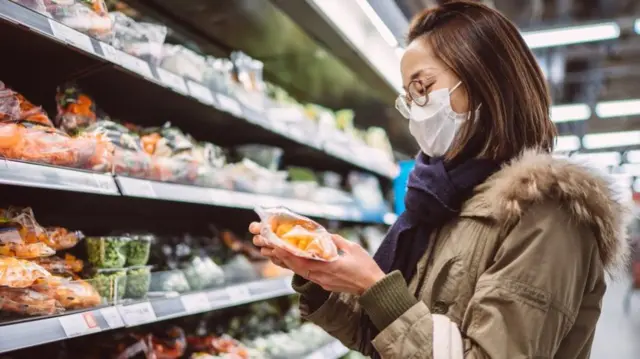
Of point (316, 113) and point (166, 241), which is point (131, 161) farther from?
point (316, 113)

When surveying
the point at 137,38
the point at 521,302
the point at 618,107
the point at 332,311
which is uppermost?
the point at 618,107

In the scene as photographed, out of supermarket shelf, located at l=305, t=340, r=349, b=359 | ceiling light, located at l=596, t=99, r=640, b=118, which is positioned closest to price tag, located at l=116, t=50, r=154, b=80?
supermarket shelf, located at l=305, t=340, r=349, b=359

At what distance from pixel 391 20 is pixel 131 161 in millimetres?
1534

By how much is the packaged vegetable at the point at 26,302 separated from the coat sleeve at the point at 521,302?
0.77m

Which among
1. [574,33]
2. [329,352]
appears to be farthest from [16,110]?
[574,33]

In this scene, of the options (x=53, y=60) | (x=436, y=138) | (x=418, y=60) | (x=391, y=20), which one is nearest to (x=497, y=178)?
(x=436, y=138)

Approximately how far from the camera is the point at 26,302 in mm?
1372

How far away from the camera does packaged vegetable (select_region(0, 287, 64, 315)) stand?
1336 millimetres

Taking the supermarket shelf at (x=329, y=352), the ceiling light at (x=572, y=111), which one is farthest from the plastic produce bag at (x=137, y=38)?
the ceiling light at (x=572, y=111)

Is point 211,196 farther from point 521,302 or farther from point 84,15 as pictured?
point 521,302

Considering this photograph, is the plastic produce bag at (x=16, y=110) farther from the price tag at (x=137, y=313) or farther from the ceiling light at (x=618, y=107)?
the ceiling light at (x=618, y=107)

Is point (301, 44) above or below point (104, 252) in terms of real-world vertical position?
above

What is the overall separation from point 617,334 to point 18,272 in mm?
7824

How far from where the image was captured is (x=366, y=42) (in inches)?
120
